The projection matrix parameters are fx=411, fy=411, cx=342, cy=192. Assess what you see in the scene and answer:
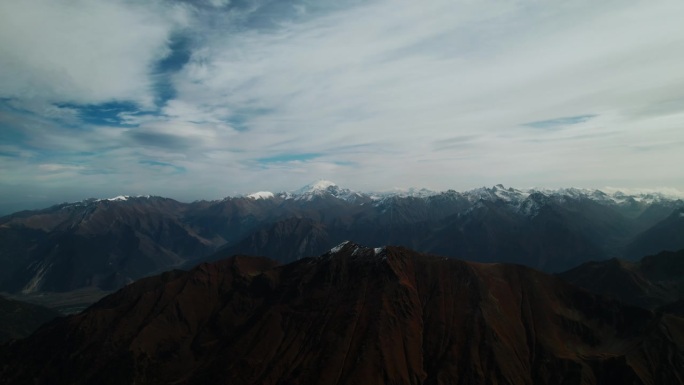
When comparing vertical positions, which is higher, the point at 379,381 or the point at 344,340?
the point at 344,340

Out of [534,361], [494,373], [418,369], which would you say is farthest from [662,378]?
[418,369]

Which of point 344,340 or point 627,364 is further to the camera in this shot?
point 344,340

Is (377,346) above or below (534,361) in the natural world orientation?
above

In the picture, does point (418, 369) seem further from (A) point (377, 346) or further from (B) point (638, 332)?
(B) point (638, 332)

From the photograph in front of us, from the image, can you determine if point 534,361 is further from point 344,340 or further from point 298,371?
point 298,371

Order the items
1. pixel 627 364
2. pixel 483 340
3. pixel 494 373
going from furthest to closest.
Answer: pixel 483 340, pixel 494 373, pixel 627 364

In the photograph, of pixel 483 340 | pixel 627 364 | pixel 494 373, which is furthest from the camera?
pixel 483 340

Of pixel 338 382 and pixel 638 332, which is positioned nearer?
pixel 338 382

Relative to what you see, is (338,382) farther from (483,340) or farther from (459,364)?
(483,340)

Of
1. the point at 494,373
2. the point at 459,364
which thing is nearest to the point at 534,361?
the point at 494,373
